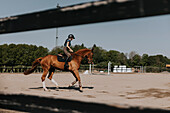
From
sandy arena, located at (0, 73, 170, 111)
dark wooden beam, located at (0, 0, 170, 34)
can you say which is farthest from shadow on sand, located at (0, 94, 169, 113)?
A: dark wooden beam, located at (0, 0, 170, 34)

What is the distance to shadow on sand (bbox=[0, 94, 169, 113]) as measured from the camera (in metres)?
2.13

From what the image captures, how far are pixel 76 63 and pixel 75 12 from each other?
24.2 ft

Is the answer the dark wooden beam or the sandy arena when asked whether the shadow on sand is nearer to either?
the sandy arena

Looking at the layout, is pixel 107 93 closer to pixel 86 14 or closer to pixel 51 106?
pixel 51 106

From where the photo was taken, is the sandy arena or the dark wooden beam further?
the sandy arena

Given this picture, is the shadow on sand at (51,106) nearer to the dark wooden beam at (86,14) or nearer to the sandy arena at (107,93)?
the sandy arena at (107,93)

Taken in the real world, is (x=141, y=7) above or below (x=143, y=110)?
above

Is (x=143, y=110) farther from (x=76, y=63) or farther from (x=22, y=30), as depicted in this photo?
(x=76, y=63)

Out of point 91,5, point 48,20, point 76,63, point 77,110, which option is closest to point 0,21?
point 48,20

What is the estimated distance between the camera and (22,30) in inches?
94.0

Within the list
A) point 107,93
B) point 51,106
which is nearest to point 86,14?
point 51,106

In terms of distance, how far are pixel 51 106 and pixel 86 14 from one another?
1.28 m

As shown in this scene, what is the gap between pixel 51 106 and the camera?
254 cm

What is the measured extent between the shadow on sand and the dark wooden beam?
0.92 m
